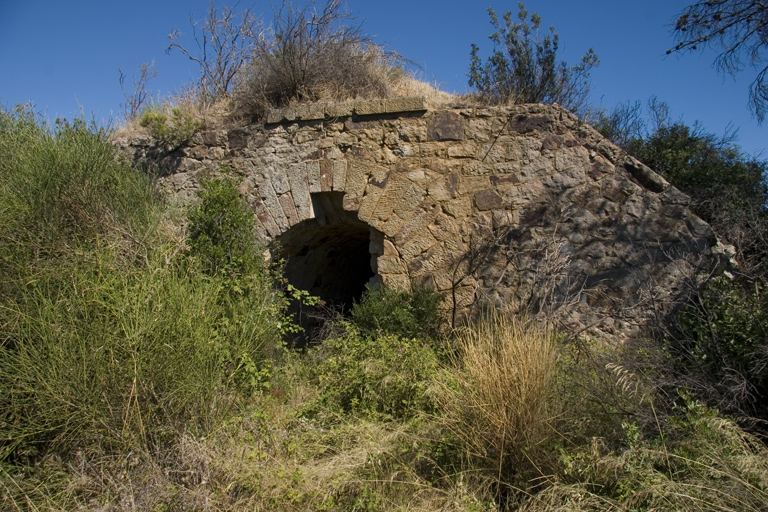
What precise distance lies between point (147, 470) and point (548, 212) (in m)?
3.85

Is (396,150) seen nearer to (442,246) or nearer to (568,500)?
(442,246)

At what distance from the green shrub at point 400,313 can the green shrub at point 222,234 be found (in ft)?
3.84

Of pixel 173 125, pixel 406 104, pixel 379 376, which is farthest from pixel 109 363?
pixel 173 125

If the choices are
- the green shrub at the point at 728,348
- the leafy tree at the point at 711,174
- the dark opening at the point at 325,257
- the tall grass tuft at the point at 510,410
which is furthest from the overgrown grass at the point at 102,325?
the leafy tree at the point at 711,174

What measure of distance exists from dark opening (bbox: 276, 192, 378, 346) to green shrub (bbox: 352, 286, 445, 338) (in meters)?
0.21

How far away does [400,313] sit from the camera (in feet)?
16.6

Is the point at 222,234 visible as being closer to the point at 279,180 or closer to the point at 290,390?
the point at 279,180

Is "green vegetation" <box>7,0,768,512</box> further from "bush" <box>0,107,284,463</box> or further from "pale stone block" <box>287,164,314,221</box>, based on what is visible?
"pale stone block" <box>287,164,314,221</box>

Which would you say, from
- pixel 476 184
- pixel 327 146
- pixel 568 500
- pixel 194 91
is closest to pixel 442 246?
pixel 476 184

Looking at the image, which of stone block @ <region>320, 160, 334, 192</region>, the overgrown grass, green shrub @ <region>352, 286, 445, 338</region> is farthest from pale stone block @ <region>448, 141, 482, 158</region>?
the overgrown grass

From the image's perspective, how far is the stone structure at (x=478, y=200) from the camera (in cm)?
493

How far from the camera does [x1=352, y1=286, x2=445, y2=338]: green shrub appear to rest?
5078mm

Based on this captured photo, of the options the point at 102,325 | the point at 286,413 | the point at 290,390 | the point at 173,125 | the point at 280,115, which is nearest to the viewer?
the point at 102,325

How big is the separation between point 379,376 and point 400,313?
80cm
